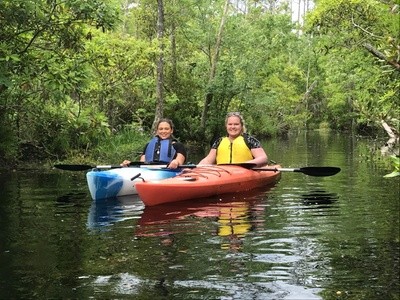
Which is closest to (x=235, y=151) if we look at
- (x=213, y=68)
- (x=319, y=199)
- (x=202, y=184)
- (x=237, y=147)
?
(x=237, y=147)

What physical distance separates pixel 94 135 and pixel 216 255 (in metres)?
8.16

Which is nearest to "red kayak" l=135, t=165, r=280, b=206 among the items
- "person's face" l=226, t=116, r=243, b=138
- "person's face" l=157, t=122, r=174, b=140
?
"person's face" l=226, t=116, r=243, b=138

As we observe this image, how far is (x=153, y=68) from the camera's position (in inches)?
806

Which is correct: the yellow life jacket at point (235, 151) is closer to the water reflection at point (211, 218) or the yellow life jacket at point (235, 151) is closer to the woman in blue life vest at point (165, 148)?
the woman in blue life vest at point (165, 148)

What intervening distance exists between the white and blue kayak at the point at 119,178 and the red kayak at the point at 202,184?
1.36ft

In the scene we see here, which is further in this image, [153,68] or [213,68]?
[213,68]

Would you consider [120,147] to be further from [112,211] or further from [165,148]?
[112,211]

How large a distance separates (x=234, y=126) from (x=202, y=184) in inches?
69.0

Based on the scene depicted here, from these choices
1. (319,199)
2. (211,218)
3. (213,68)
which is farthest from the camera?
(213,68)

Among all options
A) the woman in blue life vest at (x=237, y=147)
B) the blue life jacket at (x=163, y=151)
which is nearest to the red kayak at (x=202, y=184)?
the woman in blue life vest at (x=237, y=147)

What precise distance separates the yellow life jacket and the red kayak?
10.4 inches

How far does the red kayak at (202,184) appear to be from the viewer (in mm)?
7941

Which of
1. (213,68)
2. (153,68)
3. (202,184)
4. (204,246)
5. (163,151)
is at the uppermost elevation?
(213,68)

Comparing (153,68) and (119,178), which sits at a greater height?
(153,68)
